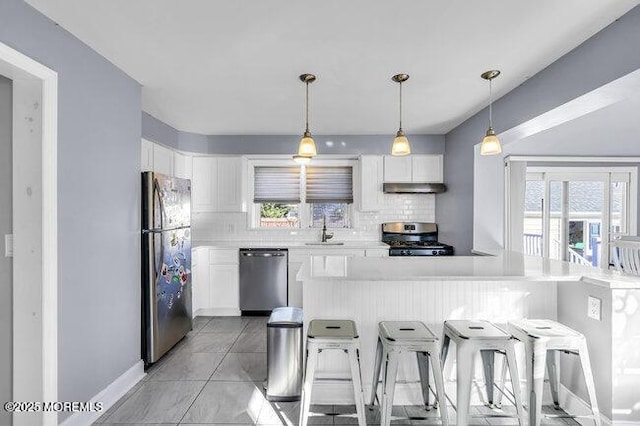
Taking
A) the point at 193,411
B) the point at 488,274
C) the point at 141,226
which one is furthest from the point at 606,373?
the point at 141,226

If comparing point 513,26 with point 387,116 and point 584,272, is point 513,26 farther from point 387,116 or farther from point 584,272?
point 387,116

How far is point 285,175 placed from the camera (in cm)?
521

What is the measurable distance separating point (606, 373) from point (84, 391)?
3.27m

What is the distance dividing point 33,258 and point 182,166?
3.00m

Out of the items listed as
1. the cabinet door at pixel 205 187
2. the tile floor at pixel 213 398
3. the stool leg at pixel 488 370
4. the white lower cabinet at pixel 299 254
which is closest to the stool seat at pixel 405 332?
the stool leg at pixel 488 370

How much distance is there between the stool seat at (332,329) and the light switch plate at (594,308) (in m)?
1.51

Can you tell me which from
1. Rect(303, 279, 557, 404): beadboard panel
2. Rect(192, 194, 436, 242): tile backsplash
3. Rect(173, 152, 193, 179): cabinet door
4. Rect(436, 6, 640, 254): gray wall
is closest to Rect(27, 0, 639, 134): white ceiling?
Rect(436, 6, 640, 254): gray wall

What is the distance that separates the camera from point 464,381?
6.39 feet

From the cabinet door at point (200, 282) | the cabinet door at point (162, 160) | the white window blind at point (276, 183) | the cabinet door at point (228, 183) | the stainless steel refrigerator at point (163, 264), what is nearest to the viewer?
the stainless steel refrigerator at point (163, 264)

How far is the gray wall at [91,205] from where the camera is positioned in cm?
207

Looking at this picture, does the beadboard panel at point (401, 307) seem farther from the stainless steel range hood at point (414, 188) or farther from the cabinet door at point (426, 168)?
the cabinet door at point (426, 168)

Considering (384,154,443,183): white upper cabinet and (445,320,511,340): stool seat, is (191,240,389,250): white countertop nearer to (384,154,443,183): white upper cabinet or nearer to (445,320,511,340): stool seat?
(384,154,443,183): white upper cabinet

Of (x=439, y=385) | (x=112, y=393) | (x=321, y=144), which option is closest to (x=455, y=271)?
(x=439, y=385)

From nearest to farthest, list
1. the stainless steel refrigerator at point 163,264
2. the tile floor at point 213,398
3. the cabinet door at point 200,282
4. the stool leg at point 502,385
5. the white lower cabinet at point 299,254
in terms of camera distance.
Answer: the tile floor at point 213,398
the stool leg at point 502,385
the stainless steel refrigerator at point 163,264
the cabinet door at point 200,282
the white lower cabinet at point 299,254
